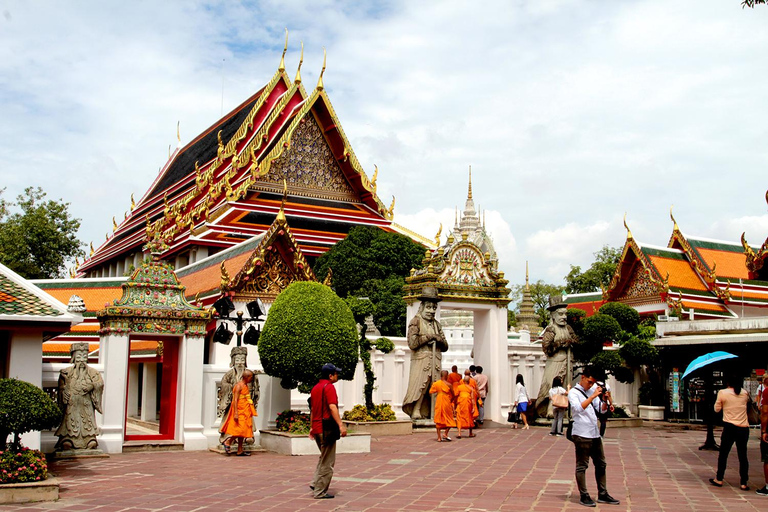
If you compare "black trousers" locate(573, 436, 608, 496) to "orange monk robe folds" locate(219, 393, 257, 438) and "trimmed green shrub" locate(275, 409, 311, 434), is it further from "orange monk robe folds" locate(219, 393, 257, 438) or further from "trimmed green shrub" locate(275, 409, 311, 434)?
"orange monk robe folds" locate(219, 393, 257, 438)

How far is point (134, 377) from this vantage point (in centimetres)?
1955

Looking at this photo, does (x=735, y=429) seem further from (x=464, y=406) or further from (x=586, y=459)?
(x=464, y=406)

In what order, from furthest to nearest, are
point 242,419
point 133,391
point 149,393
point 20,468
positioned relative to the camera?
point 133,391 → point 149,393 → point 242,419 → point 20,468

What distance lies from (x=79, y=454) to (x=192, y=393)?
1917 millimetres

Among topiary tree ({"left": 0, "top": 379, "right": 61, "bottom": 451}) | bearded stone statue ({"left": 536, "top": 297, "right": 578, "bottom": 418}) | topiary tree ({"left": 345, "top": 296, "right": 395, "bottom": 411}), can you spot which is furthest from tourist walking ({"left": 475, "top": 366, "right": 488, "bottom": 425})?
topiary tree ({"left": 0, "top": 379, "right": 61, "bottom": 451})

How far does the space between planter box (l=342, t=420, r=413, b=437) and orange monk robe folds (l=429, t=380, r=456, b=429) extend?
1162 mm

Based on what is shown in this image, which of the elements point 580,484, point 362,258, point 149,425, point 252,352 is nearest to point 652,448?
point 580,484

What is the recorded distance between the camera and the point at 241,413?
38.5ft

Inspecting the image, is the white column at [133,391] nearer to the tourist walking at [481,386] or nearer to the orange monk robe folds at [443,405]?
the tourist walking at [481,386]

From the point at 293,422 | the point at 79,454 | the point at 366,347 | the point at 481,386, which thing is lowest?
the point at 79,454

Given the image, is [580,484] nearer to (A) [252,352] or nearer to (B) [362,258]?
(A) [252,352]

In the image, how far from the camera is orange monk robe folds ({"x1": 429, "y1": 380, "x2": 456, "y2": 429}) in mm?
13695

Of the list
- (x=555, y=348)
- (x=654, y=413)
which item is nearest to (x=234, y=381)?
(x=555, y=348)

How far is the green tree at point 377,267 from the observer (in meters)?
23.3
